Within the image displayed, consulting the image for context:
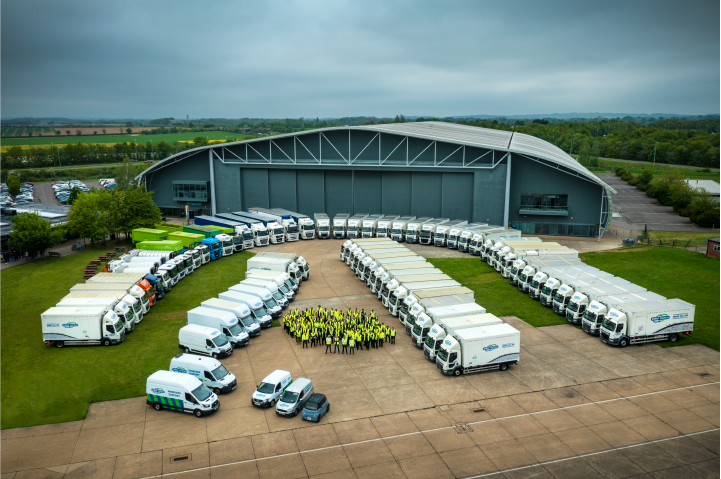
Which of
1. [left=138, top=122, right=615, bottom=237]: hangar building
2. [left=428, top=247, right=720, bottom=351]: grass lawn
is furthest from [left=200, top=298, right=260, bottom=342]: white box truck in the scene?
[left=138, top=122, right=615, bottom=237]: hangar building

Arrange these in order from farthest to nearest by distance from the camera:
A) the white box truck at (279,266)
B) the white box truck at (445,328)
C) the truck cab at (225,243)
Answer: the truck cab at (225,243) < the white box truck at (279,266) < the white box truck at (445,328)

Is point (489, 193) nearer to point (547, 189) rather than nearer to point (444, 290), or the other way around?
point (547, 189)

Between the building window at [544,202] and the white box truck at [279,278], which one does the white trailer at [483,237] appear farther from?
the white box truck at [279,278]

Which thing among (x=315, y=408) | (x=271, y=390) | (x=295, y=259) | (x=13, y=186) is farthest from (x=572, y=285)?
(x=13, y=186)

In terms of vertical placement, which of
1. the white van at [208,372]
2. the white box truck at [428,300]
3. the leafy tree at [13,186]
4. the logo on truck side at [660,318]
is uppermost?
the leafy tree at [13,186]

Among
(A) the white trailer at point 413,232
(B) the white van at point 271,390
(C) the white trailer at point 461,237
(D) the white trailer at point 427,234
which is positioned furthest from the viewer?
(A) the white trailer at point 413,232

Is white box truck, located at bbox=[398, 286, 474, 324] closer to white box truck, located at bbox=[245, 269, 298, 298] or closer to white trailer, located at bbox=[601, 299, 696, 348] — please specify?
white trailer, located at bbox=[601, 299, 696, 348]

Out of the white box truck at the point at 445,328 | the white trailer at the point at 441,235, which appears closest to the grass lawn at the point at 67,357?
the white box truck at the point at 445,328
